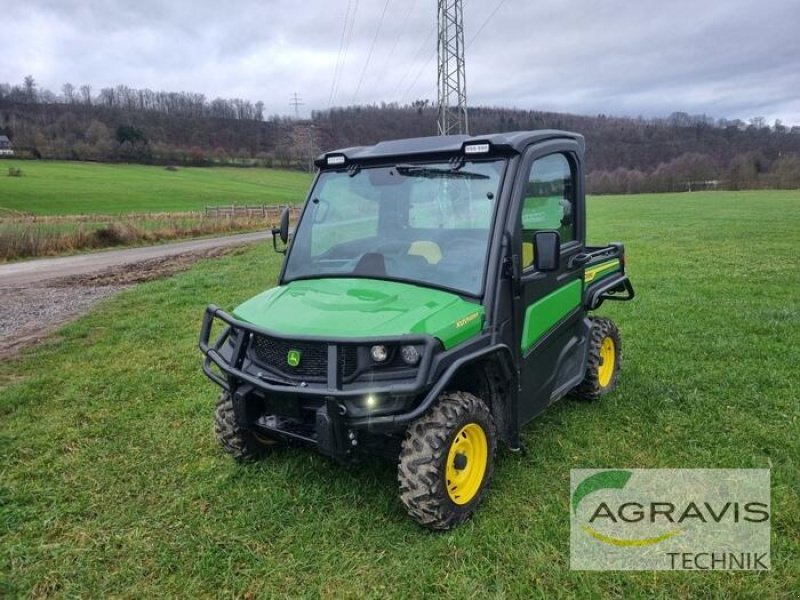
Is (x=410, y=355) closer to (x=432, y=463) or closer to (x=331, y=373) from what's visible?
(x=331, y=373)

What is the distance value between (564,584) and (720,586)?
75 centimetres

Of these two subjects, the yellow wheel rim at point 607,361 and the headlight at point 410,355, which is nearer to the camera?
the headlight at point 410,355

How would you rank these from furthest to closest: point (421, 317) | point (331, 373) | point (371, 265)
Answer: point (371, 265)
point (421, 317)
point (331, 373)

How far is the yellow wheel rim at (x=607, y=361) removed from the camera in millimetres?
Result: 5230

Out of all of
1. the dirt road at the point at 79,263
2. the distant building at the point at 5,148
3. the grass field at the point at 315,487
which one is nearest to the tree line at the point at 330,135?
the distant building at the point at 5,148

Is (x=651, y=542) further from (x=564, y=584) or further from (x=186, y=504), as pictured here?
(x=186, y=504)

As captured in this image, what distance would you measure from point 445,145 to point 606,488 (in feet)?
8.04

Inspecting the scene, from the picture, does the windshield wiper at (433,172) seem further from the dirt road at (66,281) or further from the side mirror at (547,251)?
the dirt road at (66,281)

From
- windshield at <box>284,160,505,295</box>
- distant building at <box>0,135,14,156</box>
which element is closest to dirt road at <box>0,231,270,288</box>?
windshield at <box>284,160,505,295</box>

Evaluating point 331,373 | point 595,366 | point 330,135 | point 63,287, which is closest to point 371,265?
point 331,373

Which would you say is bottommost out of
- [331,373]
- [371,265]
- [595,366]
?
[595,366]

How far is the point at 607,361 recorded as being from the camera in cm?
537

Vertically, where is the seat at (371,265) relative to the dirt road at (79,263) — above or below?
above

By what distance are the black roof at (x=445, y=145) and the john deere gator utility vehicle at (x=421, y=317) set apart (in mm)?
18
